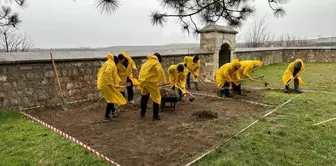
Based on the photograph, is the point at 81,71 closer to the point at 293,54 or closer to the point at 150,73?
the point at 150,73

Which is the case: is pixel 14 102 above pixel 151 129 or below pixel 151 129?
above

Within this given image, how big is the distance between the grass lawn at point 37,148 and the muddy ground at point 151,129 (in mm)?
346

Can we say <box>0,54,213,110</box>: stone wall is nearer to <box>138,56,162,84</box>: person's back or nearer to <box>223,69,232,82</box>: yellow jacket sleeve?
Result: <box>138,56,162,84</box>: person's back

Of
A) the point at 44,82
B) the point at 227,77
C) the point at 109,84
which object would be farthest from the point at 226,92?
the point at 44,82

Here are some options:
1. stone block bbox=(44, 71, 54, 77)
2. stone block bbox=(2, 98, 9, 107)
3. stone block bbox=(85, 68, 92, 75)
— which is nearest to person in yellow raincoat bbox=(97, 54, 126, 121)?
stone block bbox=(44, 71, 54, 77)

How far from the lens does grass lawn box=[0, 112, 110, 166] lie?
14.2 ft

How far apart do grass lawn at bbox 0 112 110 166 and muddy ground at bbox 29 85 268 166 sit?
1.14 feet

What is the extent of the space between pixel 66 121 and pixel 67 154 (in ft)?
7.21

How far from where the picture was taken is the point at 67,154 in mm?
4547

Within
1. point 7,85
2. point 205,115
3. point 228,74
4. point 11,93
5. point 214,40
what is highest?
point 214,40

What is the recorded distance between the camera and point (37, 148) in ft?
15.9

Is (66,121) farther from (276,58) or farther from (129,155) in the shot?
(276,58)

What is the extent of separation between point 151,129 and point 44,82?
364 cm

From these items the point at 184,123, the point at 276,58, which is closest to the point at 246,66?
the point at 184,123
